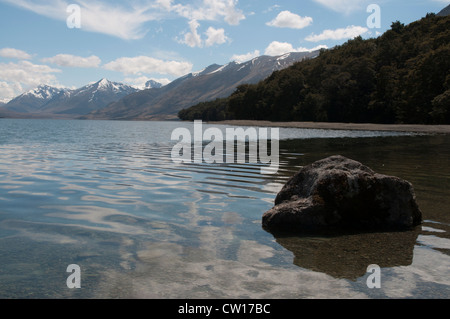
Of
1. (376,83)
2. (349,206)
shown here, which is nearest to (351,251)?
(349,206)

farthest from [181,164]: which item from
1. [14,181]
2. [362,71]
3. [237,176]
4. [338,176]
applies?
[362,71]

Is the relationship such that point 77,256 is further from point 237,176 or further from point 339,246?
point 237,176

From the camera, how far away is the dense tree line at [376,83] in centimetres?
7519

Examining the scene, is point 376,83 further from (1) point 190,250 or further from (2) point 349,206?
(1) point 190,250

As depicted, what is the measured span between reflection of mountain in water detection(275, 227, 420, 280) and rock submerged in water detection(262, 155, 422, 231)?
1.80 ft

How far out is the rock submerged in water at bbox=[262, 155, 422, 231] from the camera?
26.1 feet

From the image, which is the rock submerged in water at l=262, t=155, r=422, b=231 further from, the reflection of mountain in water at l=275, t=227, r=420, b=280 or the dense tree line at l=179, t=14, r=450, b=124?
the dense tree line at l=179, t=14, r=450, b=124

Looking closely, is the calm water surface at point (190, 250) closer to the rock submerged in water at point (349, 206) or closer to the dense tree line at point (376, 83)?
the rock submerged in water at point (349, 206)

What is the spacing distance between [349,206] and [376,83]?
99217 millimetres

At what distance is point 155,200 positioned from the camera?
1052cm

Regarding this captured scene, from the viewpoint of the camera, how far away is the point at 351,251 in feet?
21.4

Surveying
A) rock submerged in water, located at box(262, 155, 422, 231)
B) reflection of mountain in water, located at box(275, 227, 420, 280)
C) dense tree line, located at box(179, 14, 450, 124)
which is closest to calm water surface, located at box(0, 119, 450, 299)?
reflection of mountain in water, located at box(275, 227, 420, 280)

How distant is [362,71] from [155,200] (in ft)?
327
